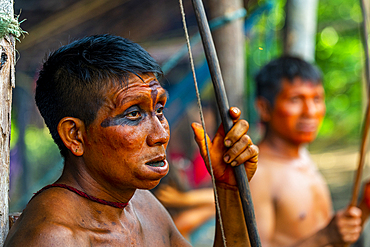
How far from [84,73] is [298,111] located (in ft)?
8.11

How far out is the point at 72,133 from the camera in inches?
58.3

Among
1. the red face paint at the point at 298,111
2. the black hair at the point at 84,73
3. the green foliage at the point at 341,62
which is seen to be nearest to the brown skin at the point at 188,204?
the red face paint at the point at 298,111

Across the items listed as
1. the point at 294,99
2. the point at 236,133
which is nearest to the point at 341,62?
the point at 294,99

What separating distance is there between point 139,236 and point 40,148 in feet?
24.1

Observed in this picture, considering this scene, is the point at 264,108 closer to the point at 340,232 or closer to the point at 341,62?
the point at 340,232

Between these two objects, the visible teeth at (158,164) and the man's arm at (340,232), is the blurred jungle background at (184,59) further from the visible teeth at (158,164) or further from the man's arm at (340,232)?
the man's arm at (340,232)

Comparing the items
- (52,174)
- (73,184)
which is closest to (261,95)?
(73,184)

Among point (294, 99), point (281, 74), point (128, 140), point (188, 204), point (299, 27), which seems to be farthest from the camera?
point (299, 27)

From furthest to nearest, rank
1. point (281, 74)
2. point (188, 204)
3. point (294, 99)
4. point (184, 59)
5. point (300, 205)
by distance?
point (184, 59) → point (188, 204) → point (281, 74) → point (294, 99) → point (300, 205)

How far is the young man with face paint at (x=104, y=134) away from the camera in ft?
4.75

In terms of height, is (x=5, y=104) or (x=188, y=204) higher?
(x=5, y=104)

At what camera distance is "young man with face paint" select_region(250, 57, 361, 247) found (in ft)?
10.3

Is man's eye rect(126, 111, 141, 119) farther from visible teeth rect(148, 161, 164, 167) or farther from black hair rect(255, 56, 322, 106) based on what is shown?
black hair rect(255, 56, 322, 106)

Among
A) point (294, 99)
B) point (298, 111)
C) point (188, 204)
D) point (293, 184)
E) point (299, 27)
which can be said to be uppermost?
point (299, 27)
